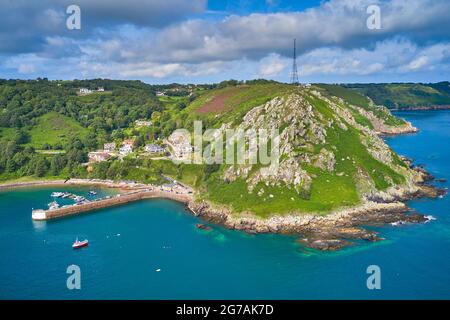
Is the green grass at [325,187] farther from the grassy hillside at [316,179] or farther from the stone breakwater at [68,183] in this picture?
the stone breakwater at [68,183]

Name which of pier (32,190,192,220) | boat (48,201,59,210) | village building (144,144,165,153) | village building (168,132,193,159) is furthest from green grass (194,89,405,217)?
village building (144,144,165,153)

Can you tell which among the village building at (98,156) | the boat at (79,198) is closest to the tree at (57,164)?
the village building at (98,156)

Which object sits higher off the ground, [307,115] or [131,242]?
[307,115]

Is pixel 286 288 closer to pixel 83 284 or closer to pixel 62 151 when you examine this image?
pixel 83 284

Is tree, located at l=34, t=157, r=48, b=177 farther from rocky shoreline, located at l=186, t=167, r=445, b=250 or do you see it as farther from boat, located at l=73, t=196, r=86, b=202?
rocky shoreline, located at l=186, t=167, r=445, b=250

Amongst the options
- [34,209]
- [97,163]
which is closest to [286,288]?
[34,209]
